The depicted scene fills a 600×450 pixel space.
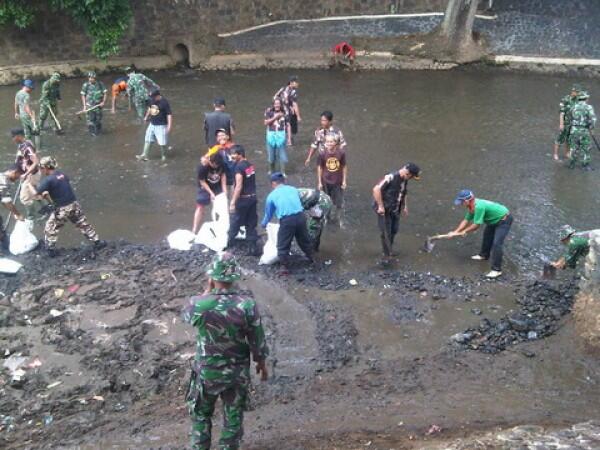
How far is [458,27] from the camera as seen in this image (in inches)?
750

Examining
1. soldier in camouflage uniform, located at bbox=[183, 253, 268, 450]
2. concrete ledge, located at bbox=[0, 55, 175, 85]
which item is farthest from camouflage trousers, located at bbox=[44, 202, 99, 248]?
concrete ledge, located at bbox=[0, 55, 175, 85]

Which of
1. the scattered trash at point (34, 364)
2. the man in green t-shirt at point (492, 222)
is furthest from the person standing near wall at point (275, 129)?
the scattered trash at point (34, 364)

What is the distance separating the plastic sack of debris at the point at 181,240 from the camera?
384 inches

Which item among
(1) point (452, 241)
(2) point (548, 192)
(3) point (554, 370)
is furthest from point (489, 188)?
(3) point (554, 370)

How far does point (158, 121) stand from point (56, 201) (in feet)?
12.5

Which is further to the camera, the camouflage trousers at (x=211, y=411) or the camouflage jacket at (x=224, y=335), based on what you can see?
the camouflage trousers at (x=211, y=411)

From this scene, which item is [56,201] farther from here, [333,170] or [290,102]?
[290,102]

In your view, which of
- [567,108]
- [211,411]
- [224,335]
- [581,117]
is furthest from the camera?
[567,108]

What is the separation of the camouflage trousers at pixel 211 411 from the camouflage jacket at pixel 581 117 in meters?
8.97

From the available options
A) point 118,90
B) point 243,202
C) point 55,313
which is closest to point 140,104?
point 118,90

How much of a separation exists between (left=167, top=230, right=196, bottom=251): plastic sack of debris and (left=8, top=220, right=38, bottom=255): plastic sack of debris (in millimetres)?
1920

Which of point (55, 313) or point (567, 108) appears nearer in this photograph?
point (55, 313)

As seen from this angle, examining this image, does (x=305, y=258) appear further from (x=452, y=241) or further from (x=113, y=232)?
(x=113, y=232)

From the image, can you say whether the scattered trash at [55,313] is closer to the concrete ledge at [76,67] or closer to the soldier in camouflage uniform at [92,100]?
the soldier in camouflage uniform at [92,100]
